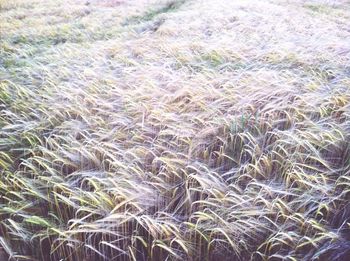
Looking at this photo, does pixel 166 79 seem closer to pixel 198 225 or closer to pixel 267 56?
pixel 267 56

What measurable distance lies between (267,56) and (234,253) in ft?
9.76

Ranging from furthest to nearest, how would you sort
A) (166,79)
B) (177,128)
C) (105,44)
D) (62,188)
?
(105,44) → (166,79) → (177,128) → (62,188)

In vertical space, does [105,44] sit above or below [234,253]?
above

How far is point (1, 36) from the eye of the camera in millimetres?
6680

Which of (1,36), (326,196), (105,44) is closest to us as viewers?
(326,196)

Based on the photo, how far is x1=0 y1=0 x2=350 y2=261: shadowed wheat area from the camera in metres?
1.83

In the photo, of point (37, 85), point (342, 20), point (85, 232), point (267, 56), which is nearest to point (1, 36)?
point (37, 85)

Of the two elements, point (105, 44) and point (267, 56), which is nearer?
point (267, 56)

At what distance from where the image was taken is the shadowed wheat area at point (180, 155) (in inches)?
72.2

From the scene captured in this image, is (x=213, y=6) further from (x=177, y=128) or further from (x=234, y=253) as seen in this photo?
(x=234, y=253)

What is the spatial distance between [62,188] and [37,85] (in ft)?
7.15

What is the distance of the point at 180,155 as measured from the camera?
2.39 m

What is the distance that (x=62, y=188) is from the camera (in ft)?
6.98

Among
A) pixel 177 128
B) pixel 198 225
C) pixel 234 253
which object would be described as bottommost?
pixel 234 253
